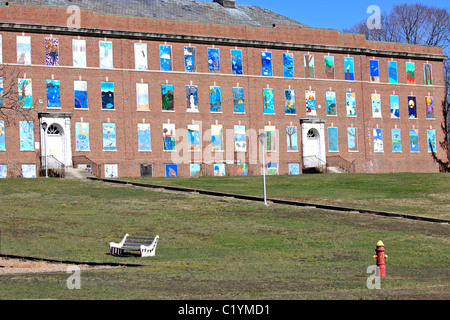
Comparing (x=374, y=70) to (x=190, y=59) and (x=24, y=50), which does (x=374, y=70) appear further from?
(x=24, y=50)

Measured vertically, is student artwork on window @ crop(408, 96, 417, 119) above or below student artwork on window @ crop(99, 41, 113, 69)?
below

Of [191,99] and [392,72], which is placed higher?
[392,72]

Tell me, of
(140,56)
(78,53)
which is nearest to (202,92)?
(140,56)

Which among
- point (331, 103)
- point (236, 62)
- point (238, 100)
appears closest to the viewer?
point (238, 100)

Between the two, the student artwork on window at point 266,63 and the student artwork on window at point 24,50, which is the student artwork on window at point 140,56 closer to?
the student artwork on window at point 24,50

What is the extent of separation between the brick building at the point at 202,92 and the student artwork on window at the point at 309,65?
3.4 inches

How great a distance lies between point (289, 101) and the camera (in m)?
63.8

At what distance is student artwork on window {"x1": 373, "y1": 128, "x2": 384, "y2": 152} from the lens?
67500 millimetres

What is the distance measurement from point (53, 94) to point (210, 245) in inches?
1290

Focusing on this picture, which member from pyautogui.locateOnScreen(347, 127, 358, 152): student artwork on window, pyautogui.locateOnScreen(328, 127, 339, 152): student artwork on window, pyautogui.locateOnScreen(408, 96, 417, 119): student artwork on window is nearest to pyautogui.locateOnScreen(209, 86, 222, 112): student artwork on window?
pyautogui.locateOnScreen(328, 127, 339, 152): student artwork on window

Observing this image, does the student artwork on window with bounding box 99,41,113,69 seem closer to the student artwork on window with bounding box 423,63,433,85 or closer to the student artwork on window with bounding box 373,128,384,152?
the student artwork on window with bounding box 373,128,384,152

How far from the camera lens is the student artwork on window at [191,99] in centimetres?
6019

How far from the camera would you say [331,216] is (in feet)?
110

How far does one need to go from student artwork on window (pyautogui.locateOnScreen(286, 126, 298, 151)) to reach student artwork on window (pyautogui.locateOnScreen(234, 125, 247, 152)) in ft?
13.2
